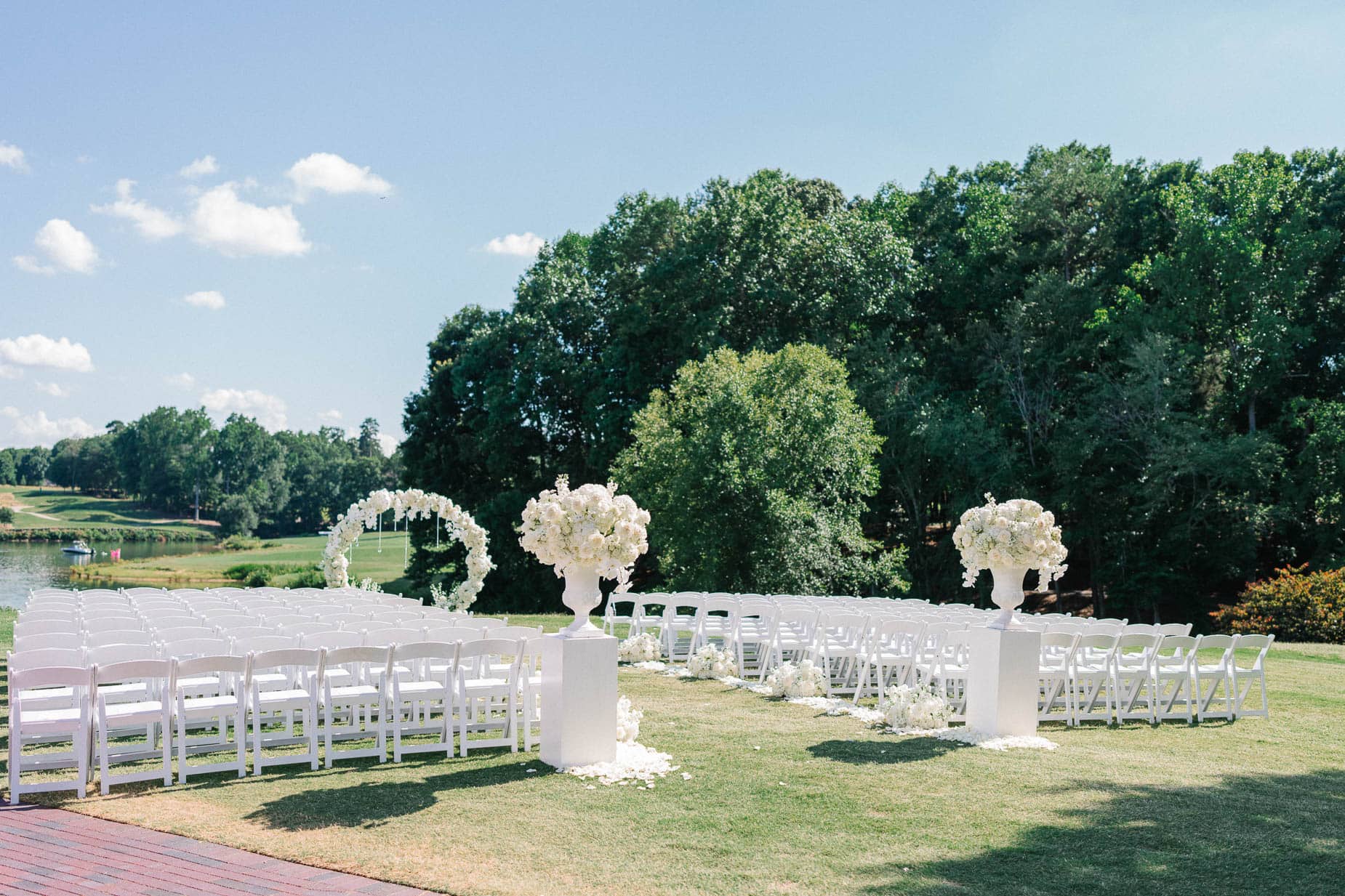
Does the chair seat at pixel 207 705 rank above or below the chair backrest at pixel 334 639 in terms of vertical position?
below

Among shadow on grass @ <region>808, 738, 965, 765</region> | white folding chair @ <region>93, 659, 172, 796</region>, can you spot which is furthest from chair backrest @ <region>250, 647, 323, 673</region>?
shadow on grass @ <region>808, 738, 965, 765</region>

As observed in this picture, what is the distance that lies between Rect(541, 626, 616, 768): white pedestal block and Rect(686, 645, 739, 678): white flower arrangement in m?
4.37

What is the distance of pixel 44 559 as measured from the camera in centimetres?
6278

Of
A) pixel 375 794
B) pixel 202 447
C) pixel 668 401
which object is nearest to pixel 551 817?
pixel 375 794

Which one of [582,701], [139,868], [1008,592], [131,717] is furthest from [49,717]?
[1008,592]

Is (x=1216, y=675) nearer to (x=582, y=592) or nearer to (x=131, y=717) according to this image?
(x=582, y=592)

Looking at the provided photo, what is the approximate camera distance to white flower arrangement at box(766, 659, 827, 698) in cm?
1009

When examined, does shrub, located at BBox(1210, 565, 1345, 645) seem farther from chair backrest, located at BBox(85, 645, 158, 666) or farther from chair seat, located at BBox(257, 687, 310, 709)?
chair backrest, located at BBox(85, 645, 158, 666)

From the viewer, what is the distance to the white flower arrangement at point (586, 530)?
730 cm

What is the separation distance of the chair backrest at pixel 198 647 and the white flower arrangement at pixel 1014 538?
597 cm

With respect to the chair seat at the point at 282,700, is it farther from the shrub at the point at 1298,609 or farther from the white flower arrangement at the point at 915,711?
the shrub at the point at 1298,609

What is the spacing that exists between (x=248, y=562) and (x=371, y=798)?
55.0 metres

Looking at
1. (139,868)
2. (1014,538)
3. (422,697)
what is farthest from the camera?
(1014,538)

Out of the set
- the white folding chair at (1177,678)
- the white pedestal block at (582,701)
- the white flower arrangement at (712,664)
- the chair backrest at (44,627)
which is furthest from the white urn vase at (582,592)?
the white folding chair at (1177,678)
